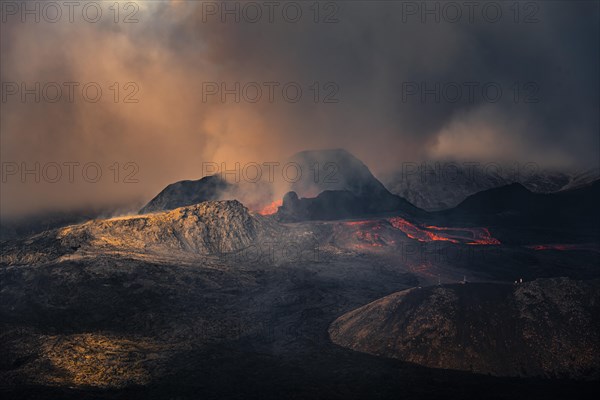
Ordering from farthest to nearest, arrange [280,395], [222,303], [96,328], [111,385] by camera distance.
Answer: [222,303] → [96,328] → [111,385] → [280,395]

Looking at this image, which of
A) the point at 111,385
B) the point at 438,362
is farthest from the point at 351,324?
the point at 111,385

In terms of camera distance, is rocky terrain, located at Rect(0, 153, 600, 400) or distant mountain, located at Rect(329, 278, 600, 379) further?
distant mountain, located at Rect(329, 278, 600, 379)

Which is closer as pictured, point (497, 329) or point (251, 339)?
point (497, 329)

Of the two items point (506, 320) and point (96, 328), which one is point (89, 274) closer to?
point (96, 328)

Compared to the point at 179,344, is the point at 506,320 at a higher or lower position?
higher

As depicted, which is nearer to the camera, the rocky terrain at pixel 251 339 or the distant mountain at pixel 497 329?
the rocky terrain at pixel 251 339

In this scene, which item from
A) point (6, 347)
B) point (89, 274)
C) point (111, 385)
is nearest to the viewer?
point (111, 385)

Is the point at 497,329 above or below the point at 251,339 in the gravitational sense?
above

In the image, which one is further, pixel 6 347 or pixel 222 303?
pixel 222 303
